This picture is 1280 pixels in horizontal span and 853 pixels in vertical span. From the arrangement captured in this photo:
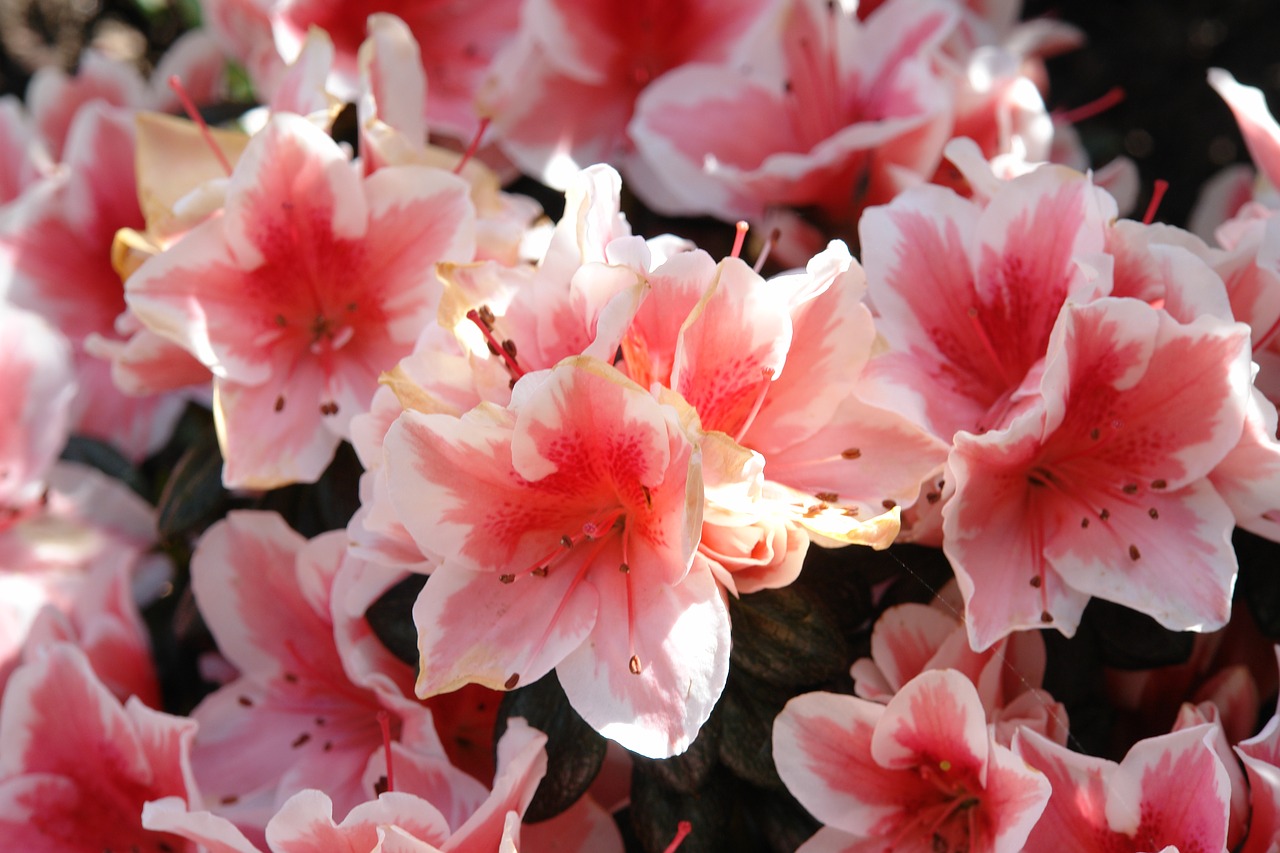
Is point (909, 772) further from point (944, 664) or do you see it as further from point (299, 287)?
point (299, 287)

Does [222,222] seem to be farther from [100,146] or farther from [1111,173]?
[1111,173]

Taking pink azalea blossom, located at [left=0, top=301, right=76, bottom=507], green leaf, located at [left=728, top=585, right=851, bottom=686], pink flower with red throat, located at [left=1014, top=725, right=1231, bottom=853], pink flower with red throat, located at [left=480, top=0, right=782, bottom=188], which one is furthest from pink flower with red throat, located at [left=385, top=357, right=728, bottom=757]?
pink azalea blossom, located at [left=0, top=301, right=76, bottom=507]

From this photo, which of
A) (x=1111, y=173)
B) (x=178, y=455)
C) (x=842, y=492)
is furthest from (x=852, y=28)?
(x=178, y=455)

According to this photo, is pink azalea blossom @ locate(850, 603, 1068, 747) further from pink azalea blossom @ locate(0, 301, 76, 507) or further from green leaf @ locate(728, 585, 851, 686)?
pink azalea blossom @ locate(0, 301, 76, 507)

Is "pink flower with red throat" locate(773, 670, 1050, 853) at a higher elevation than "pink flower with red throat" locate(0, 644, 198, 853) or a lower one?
higher

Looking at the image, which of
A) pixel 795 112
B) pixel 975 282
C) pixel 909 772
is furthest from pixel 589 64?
pixel 909 772

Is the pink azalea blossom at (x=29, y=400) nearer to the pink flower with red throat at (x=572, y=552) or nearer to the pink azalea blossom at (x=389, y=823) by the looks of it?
the pink azalea blossom at (x=389, y=823)

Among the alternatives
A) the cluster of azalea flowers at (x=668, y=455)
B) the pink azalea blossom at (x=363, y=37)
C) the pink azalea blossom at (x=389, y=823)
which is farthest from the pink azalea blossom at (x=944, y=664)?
the pink azalea blossom at (x=363, y=37)
